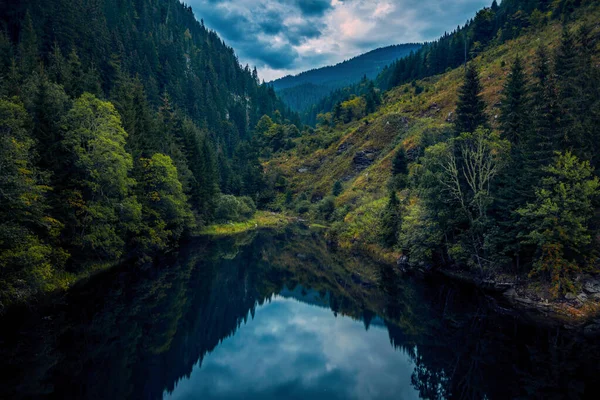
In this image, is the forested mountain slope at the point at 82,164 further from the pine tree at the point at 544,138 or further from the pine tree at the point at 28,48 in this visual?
the pine tree at the point at 544,138

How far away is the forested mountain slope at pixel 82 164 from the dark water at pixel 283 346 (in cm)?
435

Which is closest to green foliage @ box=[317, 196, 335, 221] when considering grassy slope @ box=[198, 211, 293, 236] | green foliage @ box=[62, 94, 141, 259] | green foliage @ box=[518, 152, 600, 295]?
grassy slope @ box=[198, 211, 293, 236]

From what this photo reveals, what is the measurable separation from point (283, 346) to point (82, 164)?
23.0 m

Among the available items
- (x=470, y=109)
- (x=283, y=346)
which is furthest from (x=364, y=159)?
(x=283, y=346)

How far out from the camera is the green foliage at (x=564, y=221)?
2352 cm

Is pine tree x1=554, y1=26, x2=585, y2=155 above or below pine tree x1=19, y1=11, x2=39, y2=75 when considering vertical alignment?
below

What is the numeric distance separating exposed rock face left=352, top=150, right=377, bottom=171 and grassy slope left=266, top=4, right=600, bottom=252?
3.31 feet

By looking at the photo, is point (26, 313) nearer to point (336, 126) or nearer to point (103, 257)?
point (103, 257)

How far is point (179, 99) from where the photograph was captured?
121438 millimetres

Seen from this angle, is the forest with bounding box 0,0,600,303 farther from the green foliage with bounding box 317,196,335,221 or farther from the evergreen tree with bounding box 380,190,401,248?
the green foliage with bounding box 317,196,335,221

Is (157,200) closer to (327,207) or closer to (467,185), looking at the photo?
(467,185)

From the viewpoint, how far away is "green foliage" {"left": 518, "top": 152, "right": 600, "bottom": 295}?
23516 millimetres

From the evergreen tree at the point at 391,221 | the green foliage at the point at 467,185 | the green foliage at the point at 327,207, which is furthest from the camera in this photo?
the green foliage at the point at 327,207

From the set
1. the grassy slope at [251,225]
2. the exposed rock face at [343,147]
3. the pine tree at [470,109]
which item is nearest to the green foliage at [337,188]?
the grassy slope at [251,225]
